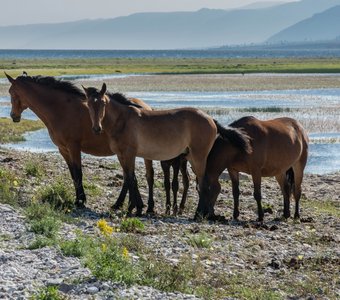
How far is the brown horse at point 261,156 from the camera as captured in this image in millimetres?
15906

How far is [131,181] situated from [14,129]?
65.2ft

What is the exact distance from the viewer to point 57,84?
16.2 m

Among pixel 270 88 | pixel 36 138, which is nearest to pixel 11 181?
pixel 36 138

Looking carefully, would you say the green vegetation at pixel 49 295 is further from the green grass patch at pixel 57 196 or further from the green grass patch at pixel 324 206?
the green grass patch at pixel 324 206

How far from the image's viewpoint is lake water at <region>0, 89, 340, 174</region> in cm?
2858

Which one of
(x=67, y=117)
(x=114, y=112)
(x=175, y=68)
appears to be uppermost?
(x=114, y=112)

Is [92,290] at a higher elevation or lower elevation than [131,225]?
higher

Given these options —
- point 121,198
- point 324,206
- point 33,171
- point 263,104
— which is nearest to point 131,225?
point 121,198

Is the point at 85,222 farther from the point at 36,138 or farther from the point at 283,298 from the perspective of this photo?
the point at 36,138

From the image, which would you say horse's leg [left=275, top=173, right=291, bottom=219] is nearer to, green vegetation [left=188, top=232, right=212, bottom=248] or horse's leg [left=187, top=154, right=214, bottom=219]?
horse's leg [left=187, top=154, right=214, bottom=219]

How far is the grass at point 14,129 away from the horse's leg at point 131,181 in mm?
16074

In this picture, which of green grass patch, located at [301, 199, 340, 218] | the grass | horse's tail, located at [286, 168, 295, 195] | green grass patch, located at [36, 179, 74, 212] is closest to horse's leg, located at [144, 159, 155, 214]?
green grass patch, located at [36, 179, 74, 212]

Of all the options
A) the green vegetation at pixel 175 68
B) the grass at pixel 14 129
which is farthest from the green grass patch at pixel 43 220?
the green vegetation at pixel 175 68

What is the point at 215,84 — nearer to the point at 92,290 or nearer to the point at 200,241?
the point at 200,241
